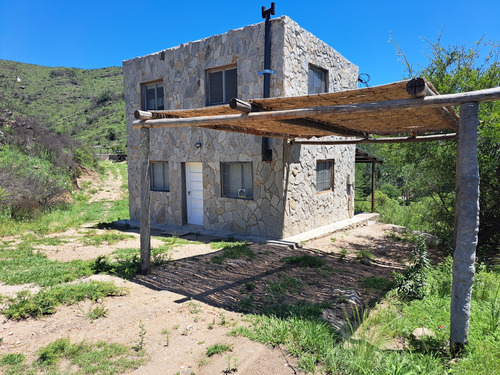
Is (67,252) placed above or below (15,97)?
below

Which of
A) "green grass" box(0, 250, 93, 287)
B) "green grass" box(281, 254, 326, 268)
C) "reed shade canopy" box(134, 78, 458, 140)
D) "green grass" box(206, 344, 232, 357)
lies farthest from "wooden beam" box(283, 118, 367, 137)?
"green grass" box(0, 250, 93, 287)

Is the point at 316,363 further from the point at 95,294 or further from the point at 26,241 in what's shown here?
the point at 26,241

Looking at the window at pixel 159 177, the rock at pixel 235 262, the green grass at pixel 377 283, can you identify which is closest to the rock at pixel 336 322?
the green grass at pixel 377 283

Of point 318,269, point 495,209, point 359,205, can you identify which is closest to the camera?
point 318,269

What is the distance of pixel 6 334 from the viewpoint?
3779 millimetres

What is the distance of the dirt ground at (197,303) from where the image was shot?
3.37 m

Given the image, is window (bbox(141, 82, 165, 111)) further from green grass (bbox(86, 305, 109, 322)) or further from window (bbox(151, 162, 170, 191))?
green grass (bbox(86, 305, 109, 322))

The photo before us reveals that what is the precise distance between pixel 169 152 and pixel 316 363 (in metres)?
8.88

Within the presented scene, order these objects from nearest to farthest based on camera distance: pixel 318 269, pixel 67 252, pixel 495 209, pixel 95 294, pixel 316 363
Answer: pixel 316 363 → pixel 95 294 → pixel 318 269 → pixel 67 252 → pixel 495 209

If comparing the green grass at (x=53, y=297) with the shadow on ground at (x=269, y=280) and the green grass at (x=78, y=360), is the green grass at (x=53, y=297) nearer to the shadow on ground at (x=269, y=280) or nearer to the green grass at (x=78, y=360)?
the shadow on ground at (x=269, y=280)

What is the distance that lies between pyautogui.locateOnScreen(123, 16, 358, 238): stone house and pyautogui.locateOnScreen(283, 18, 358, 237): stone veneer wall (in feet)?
0.09

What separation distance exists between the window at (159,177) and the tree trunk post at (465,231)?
9.30m

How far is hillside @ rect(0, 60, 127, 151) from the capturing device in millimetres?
32625

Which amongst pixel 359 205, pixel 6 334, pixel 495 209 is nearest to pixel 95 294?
pixel 6 334
